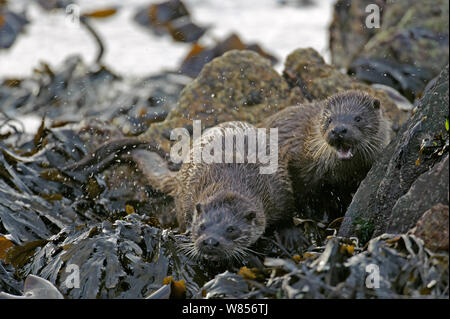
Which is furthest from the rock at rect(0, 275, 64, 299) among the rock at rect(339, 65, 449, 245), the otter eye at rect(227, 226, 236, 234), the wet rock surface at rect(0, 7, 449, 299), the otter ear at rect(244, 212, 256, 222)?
the rock at rect(339, 65, 449, 245)

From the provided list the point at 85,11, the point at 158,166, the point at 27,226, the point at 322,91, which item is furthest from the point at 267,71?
the point at 85,11

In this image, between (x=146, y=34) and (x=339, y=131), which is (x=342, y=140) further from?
(x=146, y=34)

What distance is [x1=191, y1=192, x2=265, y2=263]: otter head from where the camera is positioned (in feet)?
11.3

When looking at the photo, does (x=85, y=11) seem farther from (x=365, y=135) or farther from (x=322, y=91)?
(x=365, y=135)

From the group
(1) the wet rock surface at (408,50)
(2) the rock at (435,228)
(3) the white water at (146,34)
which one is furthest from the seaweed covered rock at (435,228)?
(3) the white water at (146,34)

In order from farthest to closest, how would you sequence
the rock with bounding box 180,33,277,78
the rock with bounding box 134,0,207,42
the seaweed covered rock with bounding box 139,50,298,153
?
the rock with bounding box 134,0,207,42
the rock with bounding box 180,33,277,78
the seaweed covered rock with bounding box 139,50,298,153

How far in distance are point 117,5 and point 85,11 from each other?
22.7 inches

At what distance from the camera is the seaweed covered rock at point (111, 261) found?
124 inches

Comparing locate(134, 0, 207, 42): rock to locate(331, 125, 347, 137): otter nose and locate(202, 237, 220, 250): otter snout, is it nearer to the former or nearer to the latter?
locate(331, 125, 347, 137): otter nose

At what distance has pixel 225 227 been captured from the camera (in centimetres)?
357

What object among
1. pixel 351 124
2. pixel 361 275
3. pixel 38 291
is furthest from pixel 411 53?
pixel 38 291

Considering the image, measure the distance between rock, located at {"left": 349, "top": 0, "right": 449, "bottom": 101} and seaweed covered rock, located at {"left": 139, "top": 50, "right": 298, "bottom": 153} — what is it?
1.29m

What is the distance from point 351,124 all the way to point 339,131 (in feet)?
0.60

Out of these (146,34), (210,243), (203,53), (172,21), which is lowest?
A: (210,243)
